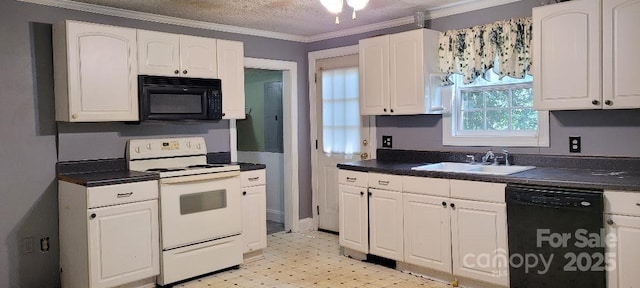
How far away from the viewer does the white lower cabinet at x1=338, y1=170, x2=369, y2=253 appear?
13.2 ft

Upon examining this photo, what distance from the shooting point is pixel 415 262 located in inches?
146

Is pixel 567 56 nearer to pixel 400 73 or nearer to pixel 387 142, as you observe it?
pixel 400 73

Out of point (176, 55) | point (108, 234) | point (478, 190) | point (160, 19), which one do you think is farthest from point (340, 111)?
point (108, 234)

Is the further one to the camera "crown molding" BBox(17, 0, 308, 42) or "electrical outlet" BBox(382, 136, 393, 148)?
"electrical outlet" BBox(382, 136, 393, 148)

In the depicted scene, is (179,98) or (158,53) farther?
(179,98)

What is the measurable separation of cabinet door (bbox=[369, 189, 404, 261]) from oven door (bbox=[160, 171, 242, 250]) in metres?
1.10

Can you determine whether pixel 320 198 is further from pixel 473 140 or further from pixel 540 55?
pixel 540 55

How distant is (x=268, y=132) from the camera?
18.8ft

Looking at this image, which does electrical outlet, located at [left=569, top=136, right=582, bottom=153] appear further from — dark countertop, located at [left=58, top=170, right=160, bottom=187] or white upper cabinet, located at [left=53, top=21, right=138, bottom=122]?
white upper cabinet, located at [left=53, top=21, right=138, bottom=122]

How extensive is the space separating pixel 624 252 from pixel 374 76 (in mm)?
2316

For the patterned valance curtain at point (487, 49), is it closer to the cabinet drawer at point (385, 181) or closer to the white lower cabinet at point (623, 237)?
the cabinet drawer at point (385, 181)

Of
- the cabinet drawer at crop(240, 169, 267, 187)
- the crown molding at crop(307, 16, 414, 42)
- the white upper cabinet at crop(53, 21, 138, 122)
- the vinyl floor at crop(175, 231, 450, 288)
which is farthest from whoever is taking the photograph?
the crown molding at crop(307, 16, 414, 42)

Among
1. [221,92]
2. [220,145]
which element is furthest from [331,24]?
[220,145]

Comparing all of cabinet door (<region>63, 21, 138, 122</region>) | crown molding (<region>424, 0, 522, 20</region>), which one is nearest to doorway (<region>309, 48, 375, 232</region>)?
crown molding (<region>424, 0, 522, 20</region>)
